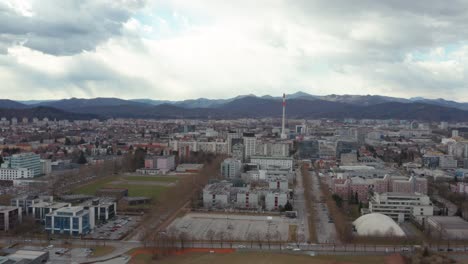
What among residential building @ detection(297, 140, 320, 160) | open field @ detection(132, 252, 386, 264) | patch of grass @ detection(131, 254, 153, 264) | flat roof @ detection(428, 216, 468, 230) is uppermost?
residential building @ detection(297, 140, 320, 160)

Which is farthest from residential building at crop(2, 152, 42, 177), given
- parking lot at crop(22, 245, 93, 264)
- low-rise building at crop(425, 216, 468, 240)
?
low-rise building at crop(425, 216, 468, 240)

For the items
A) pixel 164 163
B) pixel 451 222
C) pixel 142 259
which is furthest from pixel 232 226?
pixel 164 163

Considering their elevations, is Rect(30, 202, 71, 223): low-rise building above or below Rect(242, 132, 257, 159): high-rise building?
below

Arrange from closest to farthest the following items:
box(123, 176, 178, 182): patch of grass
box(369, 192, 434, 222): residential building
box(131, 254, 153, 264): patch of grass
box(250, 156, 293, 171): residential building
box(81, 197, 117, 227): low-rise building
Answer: box(131, 254, 153, 264): patch of grass
box(81, 197, 117, 227): low-rise building
box(369, 192, 434, 222): residential building
box(123, 176, 178, 182): patch of grass
box(250, 156, 293, 171): residential building

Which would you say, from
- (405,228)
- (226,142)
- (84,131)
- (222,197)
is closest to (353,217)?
(405,228)

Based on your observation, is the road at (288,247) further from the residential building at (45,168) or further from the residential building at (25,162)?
the residential building at (45,168)

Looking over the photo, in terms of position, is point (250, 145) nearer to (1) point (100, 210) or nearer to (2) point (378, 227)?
(1) point (100, 210)

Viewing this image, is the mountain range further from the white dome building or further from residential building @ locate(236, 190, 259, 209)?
the white dome building
